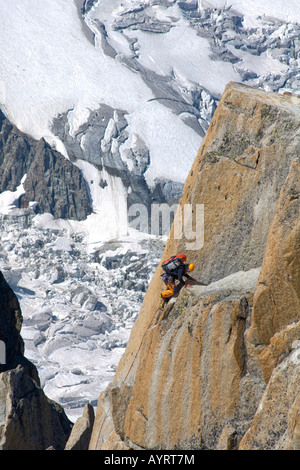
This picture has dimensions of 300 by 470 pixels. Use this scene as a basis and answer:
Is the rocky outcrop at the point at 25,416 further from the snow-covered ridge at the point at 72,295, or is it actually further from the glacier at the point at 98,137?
the glacier at the point at 98,137

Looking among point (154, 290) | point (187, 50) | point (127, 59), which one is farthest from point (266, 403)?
point (187, 50)

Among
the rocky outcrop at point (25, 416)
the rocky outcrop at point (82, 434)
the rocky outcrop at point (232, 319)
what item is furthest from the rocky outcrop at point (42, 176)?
the rocky outcrop at point (232, 319)

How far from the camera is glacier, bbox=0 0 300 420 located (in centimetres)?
10475

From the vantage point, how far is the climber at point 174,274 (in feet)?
51.3

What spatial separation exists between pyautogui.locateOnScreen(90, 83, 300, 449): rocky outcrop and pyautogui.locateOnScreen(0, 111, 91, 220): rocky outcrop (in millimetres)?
133652

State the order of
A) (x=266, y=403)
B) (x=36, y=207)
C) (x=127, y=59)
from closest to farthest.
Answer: (x=266, y=403), (x=36, y=207), (x=127, y=59)

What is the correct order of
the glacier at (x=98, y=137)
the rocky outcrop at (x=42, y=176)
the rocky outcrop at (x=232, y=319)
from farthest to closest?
the rocky outcrop at (x=42, y=176), the glacier at (x=98, y=137), the rocky outcrop at (x=232, y=319)

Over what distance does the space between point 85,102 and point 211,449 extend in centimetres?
15325

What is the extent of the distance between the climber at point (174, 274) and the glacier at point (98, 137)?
62.4 meters

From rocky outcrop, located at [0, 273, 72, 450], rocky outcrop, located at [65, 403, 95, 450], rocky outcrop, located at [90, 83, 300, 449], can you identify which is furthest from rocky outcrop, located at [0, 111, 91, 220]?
rocky outcrop, located at [90, 83, 300, 449]

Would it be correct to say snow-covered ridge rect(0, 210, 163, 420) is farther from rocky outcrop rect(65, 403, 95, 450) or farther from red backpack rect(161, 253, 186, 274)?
red backpack rect(161, 253, 186, 274)

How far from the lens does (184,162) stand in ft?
485

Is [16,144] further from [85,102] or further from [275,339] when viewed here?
[275,339]

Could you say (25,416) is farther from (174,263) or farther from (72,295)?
(72,295)
